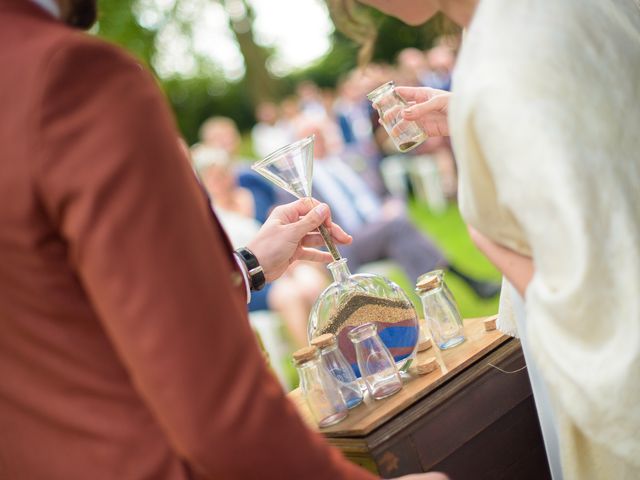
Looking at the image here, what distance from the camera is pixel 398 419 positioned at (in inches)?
79.8

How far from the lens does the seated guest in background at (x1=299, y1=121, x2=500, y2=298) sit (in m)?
7.04

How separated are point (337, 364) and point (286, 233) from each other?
404mm

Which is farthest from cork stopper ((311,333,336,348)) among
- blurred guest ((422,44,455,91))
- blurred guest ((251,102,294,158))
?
blurred guest ((251,102,294,158))

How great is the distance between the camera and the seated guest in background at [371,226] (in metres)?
7.04

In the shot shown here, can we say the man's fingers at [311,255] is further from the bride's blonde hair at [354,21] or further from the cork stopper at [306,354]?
the bride's blonde hair at [354,21]

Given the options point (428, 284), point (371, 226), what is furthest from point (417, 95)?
point (371, 226)

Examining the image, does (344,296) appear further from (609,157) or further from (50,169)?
(50,169)

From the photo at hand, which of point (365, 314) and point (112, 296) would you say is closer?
point (112, 296)

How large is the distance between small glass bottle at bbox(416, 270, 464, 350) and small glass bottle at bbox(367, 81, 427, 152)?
0.37 meters

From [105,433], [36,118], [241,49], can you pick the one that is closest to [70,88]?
[36,118]

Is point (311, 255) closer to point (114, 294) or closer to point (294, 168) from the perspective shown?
point (294, 168)

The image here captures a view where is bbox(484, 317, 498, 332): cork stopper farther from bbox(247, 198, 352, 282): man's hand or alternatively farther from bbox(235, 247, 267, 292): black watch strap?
bbox(235, 247, 267, 292): black watch strap

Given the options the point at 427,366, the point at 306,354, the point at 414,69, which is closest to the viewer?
the point at 306,354

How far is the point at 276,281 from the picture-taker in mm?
6738
